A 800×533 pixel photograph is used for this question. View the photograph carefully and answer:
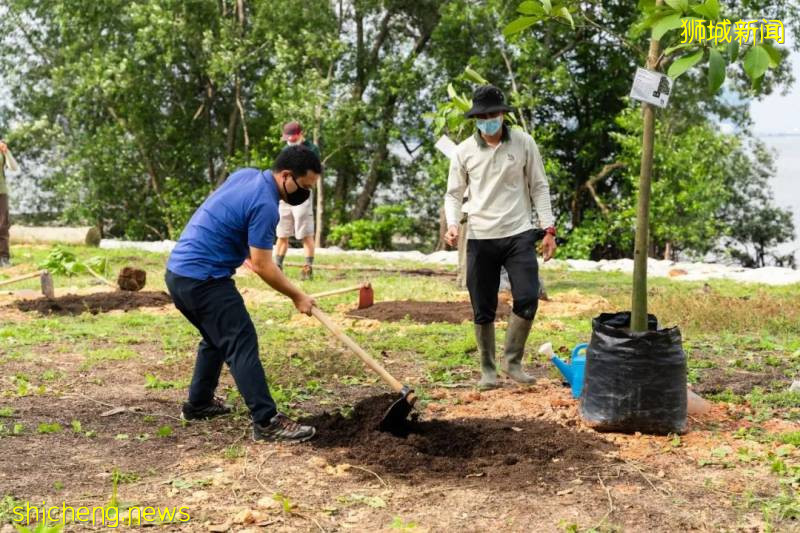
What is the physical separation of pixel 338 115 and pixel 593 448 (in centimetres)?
1718

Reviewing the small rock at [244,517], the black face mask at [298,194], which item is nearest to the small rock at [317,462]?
the small rock at [244,517]

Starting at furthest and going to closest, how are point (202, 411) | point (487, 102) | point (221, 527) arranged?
point (487, 102) → point (202, 411) → point (221, 527)

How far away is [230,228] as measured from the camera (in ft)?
17.8

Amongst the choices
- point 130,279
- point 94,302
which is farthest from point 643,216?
point 130,279

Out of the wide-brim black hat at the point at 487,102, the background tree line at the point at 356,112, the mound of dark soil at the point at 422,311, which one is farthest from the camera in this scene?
the background tree line at the point at 356,112

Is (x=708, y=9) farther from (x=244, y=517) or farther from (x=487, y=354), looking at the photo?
(x=487, y=354)

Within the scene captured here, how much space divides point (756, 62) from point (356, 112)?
18.3 meters

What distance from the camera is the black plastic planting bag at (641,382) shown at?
5.45 meters

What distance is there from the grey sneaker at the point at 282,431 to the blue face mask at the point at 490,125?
7.75 feet

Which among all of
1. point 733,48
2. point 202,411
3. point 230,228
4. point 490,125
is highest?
point 733,48

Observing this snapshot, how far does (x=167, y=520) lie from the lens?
13.8ft

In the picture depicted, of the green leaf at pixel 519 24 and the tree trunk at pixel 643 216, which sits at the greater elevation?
the green leaf at pixel 519 24

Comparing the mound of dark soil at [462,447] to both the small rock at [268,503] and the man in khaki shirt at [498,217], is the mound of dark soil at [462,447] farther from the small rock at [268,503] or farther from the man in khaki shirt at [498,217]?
the man in khaki shirt at [498,217]

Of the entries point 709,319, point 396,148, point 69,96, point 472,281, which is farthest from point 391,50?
point 472,281
